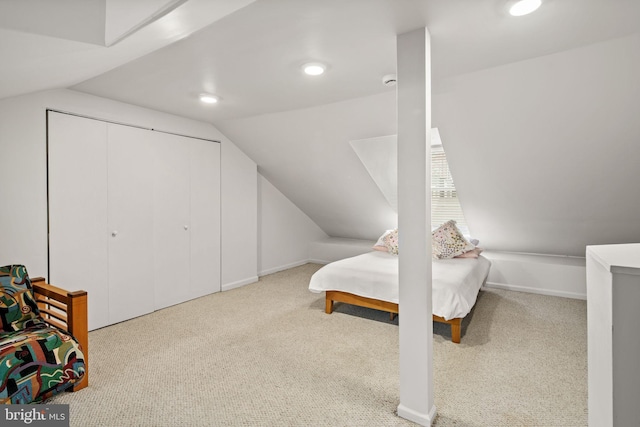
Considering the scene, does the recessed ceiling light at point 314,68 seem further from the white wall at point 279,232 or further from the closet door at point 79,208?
the white wall at point 279,232

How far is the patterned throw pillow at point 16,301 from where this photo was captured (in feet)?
7.52

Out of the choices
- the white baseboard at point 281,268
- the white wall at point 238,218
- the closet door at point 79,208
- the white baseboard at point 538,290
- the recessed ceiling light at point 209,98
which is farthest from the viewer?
the white baseboard at point 281,268

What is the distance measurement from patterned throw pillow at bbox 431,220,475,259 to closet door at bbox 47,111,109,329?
12.1 feet

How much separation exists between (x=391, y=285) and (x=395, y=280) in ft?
0.20

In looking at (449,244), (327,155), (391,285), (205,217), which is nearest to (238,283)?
(205,217)

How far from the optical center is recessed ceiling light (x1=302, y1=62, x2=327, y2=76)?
8.26ft

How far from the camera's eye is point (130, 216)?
3.62 metres

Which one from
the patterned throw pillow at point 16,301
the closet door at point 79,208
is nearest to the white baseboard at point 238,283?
the closet door at point 79,208

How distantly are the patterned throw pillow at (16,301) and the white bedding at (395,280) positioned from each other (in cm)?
240

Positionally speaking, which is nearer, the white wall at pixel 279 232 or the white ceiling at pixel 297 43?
the white ceiling at pixel 297 43

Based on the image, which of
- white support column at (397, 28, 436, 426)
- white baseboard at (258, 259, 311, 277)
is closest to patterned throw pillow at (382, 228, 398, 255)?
white baseboard at (258, 259, 311, 277)

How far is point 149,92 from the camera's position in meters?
3.19

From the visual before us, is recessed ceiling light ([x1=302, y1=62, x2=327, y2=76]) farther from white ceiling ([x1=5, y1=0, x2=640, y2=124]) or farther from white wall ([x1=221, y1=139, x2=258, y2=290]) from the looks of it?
white wall ([x1=221, y1=139, x2=258, y2=290])


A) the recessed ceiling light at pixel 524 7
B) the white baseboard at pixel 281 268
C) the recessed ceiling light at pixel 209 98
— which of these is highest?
the recessed ceiling light at pixel 209 98
